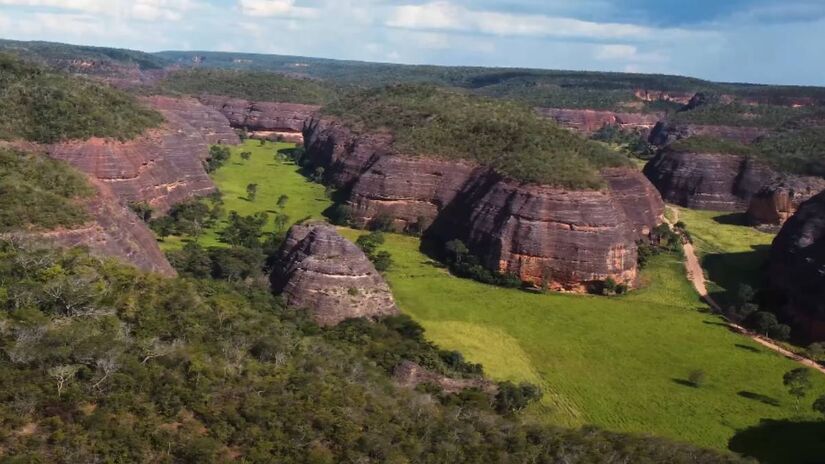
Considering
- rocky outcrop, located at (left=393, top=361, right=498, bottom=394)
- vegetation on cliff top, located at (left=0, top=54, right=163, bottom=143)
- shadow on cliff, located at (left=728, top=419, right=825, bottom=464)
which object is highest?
vegetation on cliff top, located at (left=0, top=54, right=163, bottom=143)

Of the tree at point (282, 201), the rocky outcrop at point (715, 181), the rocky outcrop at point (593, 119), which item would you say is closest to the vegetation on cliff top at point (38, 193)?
the tree at point (282, 201)

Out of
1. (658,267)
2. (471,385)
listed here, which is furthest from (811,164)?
(471,385)

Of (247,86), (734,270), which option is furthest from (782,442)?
(247,86)

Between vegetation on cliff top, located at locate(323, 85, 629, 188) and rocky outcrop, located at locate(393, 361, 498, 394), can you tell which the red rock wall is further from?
rocky outcrop, located at locate(393, 361, 498, 394)

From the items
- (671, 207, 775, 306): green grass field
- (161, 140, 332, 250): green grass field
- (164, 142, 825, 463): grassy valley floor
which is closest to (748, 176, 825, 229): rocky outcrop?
(671, 207, 775, 306): green grass field

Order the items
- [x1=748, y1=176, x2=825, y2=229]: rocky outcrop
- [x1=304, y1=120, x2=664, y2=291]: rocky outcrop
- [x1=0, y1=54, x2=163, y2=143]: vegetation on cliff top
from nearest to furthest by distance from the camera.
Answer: [x1=304, y1=120, x2=664, y2=291]: rocky outcrop < [x1=0, y1=54, x2=163, y2=143]: vegetation on cliff top < [x1=748, y1=176, x2=825, y2=229]: rocky outcrop

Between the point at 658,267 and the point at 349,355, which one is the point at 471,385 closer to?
the point at 349,355
